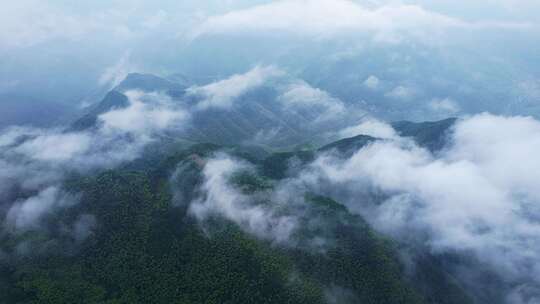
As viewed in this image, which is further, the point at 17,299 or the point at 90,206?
the point at 90,206

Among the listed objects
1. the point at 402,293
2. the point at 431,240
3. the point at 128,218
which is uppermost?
the point at 128,218

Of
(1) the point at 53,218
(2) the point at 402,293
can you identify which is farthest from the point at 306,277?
(1) the point at 53,218

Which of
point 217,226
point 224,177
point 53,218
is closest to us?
point 217,226

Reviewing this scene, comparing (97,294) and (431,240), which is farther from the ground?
(97,294)

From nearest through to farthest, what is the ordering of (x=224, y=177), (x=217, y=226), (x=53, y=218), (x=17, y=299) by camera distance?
(x=17, y=299) < (x=217, y=226) < (x=53, y=218) < (x=224, y=177)

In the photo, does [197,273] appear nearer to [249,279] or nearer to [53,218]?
[249,279]

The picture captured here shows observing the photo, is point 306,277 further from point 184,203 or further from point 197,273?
point 184,203

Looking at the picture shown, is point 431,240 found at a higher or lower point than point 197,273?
lower

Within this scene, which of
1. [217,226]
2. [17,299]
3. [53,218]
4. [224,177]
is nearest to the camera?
[17,299]

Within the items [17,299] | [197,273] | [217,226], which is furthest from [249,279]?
[17,299]
